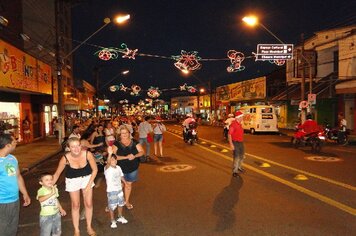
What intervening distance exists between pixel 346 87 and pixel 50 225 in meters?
23.6

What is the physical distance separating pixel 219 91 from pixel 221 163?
4846cm

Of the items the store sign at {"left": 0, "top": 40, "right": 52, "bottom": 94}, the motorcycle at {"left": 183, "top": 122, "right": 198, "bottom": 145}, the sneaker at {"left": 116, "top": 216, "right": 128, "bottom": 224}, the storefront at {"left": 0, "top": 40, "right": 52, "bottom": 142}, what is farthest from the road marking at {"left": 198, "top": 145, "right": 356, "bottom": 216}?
the storefront at {"left": 0, "top": 40, "right": 52, "bottom": 142}

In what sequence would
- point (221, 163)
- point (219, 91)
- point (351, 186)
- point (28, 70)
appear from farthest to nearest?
point (219, 91)
point (28, 70)
point (221, 163)
point (351, 186)

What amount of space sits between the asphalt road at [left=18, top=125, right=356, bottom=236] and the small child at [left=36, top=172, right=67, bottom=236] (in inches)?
40.5

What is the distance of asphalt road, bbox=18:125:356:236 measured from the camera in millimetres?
6324

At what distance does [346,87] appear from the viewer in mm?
25031

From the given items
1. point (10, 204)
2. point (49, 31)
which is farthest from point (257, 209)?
point (49, 31)

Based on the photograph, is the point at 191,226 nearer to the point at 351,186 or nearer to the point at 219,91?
the point at 351,186

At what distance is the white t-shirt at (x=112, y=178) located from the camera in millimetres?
6648

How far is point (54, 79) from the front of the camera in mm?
31328

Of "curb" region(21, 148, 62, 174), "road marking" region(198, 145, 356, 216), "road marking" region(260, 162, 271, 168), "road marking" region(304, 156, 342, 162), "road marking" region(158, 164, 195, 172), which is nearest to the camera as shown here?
"road marking" region(198, 145, 356, 216)

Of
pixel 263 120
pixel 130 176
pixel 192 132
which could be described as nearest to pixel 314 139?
pixel 192 132

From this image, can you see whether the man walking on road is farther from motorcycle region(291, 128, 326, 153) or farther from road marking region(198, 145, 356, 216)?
motorcycle region(291, 128, 326, 153)

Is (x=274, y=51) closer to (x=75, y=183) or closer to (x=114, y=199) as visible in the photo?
(x=114, y=199)
